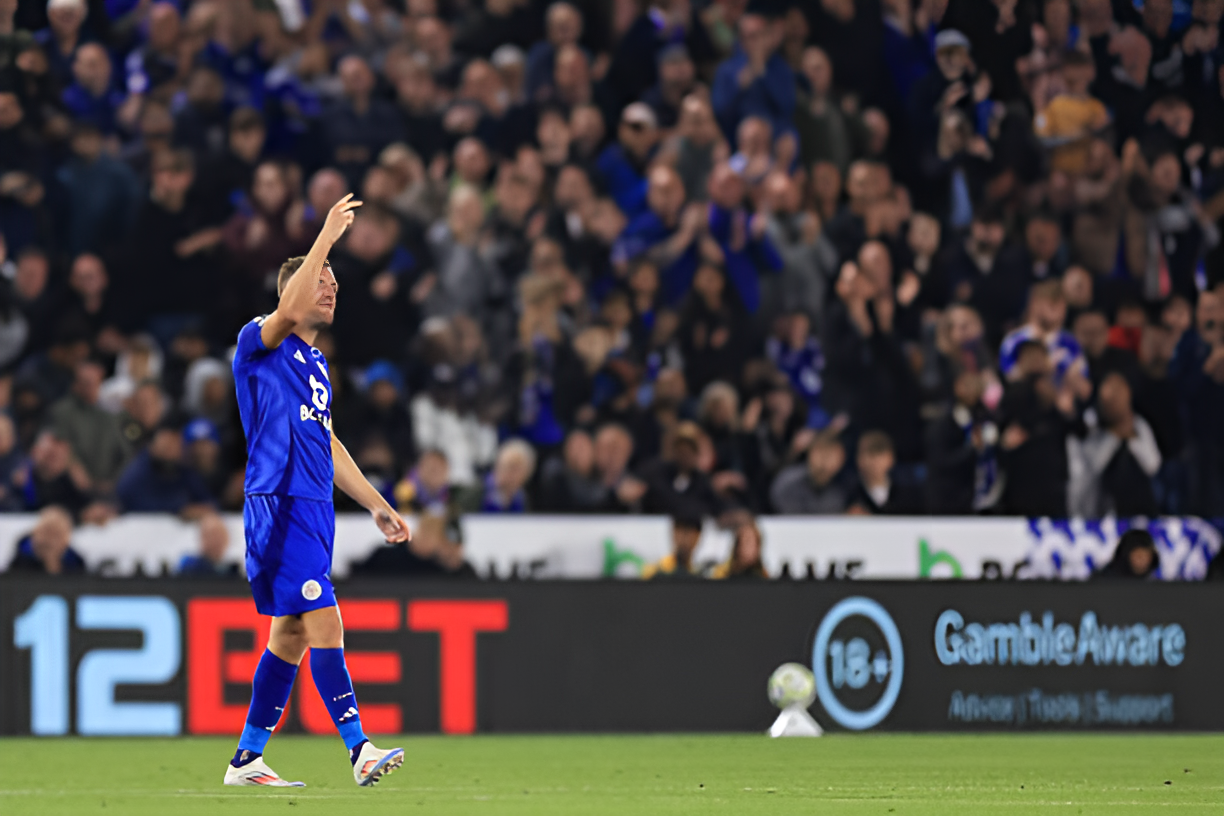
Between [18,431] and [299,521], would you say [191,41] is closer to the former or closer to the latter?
[18,431]

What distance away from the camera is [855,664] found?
1297 cm

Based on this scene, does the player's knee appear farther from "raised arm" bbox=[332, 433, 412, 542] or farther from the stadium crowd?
the stadium crowd

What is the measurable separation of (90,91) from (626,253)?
4294 mm

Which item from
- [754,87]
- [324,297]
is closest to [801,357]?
[754,87]

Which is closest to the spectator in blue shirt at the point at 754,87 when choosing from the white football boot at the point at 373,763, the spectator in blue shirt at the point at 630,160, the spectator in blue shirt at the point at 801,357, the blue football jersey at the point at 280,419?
the spectator in blue shirt at the point at 630,160

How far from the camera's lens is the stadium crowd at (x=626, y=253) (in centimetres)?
1395

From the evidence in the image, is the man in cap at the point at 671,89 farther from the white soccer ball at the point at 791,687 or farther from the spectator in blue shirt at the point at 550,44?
the white soccer ball at the point at 791,687

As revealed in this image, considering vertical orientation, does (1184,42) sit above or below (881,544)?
above

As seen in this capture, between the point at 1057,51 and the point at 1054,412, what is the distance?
3893 millimetres

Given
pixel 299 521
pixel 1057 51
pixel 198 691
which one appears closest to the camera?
pixel 299 521

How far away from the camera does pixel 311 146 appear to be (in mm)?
15281

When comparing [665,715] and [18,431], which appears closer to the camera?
[665,715]

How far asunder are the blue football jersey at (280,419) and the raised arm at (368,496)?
143 millimetres

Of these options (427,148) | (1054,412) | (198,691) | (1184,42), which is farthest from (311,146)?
(1184,42)
